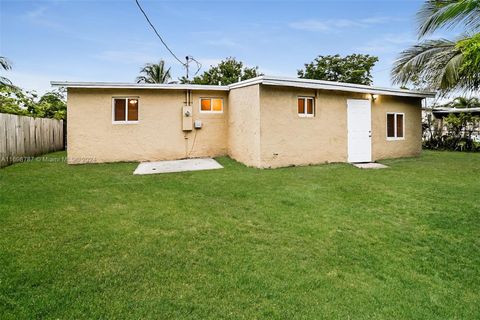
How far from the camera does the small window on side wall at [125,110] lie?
34.4ft

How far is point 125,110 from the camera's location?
10516mm

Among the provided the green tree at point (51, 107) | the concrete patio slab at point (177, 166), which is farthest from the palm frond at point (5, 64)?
the concrete patio slab at point (177, 166)

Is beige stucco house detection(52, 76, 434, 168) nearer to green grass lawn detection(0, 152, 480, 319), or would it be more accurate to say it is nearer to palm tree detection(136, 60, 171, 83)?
green grass lawn detection(0, 152, 480, 319)

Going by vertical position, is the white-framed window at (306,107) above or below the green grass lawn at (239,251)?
above

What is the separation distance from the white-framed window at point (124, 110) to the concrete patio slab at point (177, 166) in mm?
1692

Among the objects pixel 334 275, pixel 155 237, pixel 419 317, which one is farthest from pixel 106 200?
pixel 419 317

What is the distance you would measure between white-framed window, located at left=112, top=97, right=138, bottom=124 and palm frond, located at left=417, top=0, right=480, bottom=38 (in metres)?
9.00

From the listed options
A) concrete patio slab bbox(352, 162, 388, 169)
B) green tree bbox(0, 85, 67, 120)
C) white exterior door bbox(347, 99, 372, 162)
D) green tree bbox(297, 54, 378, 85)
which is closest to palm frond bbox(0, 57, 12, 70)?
green tree bbox(0, 85, 67, 120)

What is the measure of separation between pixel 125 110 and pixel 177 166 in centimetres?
302

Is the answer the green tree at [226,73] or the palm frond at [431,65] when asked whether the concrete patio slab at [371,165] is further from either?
the green tree at [226,73]

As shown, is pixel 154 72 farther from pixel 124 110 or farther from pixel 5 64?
pixel 124 110

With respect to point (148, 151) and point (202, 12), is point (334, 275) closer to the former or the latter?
point (148, 151)

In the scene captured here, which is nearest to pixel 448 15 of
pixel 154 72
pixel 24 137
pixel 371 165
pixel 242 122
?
pixel 371 165

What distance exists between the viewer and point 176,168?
9086 millimetres
